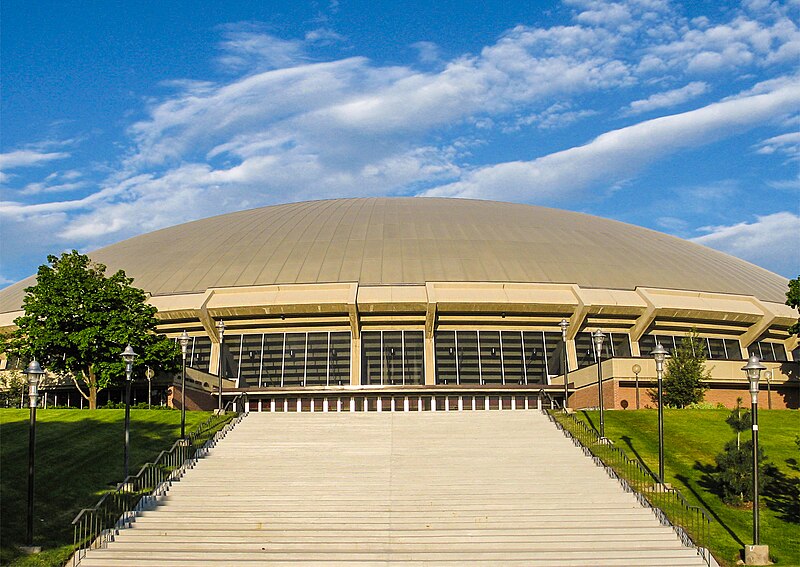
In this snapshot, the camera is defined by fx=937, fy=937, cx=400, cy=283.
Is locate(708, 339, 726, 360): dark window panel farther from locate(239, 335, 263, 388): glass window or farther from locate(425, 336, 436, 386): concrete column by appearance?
locate(239, 335, 263, 388): glass window

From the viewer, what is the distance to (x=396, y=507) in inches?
906

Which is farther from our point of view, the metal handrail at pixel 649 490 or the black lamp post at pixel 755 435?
the metal handrail at pixel 649 490

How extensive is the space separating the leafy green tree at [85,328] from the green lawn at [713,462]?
60.5 ft

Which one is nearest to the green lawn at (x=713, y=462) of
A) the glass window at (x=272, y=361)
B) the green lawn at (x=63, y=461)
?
the green lawn at (x=63, y=461)

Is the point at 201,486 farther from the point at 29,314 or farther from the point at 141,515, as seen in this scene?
the point at 29,314

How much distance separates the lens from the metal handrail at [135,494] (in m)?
20.7

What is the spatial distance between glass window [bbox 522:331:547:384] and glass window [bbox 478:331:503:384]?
1391 mm

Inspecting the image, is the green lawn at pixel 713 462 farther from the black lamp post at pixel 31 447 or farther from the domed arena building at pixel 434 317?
the black lamp post at pixel 31 447

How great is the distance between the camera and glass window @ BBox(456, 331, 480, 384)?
4694 centimetres

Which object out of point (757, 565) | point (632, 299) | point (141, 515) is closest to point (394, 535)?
point (141, 515)

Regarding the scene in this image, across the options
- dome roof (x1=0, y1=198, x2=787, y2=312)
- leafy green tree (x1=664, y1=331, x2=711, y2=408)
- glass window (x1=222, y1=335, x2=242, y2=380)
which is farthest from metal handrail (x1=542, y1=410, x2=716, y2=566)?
glass window (x1=222, y1=335, x2=242, y2=380)

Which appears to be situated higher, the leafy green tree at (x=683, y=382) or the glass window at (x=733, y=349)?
the glass window at (x=733, y=349)

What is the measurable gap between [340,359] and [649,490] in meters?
25.4

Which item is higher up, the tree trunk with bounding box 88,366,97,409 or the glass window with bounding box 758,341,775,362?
the glass window with bounding box 758,341,775,362
